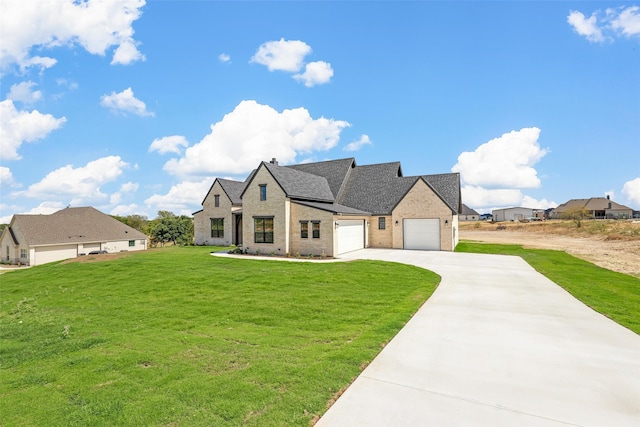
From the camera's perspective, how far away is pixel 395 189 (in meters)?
28.6

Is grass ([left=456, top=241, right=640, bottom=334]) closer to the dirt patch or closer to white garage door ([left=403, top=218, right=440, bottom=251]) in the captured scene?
the dirt patch

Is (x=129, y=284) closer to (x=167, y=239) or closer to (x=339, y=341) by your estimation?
(x=339, y=341)

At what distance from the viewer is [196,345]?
6.52 metres

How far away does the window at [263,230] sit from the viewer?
23.3 metres

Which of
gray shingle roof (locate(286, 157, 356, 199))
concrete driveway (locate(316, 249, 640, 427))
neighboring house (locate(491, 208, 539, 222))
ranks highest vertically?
gray shingle roof (locate(286, 157, 356, 199))

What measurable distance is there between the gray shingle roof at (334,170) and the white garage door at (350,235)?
5.34 m

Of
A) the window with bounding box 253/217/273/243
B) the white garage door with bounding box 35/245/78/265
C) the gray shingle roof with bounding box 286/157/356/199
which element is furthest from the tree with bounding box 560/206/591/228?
the white garage door with bounding box 35/245/78/265

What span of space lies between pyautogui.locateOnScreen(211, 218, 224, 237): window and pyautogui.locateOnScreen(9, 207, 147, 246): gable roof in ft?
58.0

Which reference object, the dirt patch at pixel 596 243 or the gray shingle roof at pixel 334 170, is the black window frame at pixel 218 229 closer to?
the gray shingle roof at pixel 334 170

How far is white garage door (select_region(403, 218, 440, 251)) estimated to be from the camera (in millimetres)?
24625

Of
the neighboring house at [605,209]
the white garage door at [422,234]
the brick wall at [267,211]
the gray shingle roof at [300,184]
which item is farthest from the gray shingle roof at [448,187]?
the neighboring house at [605,209]

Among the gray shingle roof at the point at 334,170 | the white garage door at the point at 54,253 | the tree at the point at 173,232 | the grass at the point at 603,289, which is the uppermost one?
the gray shingle roof at the point at 334,170

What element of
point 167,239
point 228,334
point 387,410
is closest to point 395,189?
point 228,334

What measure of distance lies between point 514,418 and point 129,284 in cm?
1462
